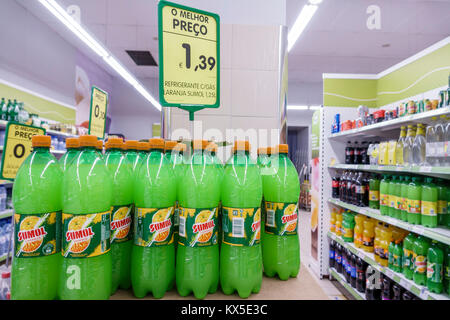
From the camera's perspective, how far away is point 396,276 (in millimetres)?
2473

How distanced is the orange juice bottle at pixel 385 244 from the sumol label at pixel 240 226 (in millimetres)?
2401

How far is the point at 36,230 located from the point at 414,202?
8.84ft

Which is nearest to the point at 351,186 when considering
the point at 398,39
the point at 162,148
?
the point at 162,148

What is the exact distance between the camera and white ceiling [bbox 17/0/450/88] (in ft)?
15.7

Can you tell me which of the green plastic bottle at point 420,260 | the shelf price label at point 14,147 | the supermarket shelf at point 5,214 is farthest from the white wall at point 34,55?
the green plastic bottle at point 420,260

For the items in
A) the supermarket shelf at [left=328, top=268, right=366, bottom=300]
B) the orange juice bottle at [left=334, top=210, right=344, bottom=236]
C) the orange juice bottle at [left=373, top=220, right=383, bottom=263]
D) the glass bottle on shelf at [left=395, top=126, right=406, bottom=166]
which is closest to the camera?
the glass bottle on shelf at [left=395, top=126, right=406, bottom=166]

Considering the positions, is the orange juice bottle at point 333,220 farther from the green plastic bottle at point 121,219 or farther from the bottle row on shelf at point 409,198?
the green plastic bottle at point 121,219

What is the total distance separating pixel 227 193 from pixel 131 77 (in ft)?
23.9

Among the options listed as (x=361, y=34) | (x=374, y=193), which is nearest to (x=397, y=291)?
(x=374, y=193)

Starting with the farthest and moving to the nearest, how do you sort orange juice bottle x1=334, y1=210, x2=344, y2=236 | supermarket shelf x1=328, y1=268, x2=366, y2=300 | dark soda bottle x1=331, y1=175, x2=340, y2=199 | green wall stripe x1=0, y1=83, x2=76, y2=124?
green wall stripe x1=0, y1=83, x2=76, y2=124, dark soda bottle x1=331, y1=175, x2=340, y2=199, orange juice bottle x1=334, y1=210, x2=344, y2=236, supermarket shelf x1=328, y1=268, x2=366, y2=300

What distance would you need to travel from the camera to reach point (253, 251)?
1.02m

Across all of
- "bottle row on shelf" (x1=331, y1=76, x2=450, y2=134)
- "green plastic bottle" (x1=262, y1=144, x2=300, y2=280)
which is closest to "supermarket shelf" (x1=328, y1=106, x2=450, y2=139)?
"bottle row on shelf" (x1=331, y1=76, x2=450, y2=134)

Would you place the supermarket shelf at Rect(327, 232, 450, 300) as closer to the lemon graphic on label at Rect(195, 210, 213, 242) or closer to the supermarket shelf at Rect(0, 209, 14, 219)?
the lemon graphic on label at Rect(195, 210, 213, 242)

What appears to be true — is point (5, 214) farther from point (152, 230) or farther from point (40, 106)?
point (152, 230)
